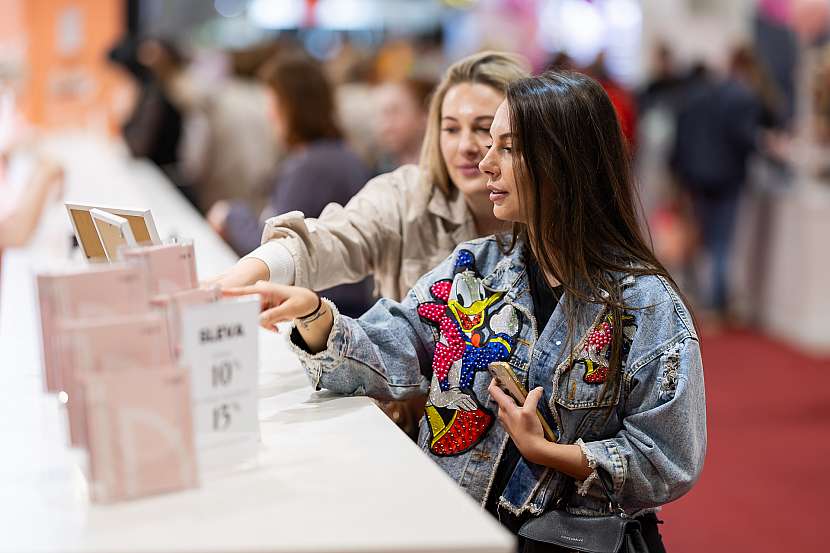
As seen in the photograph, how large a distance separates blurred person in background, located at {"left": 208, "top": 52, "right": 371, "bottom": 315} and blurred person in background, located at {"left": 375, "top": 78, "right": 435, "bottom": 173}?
1.20 ft

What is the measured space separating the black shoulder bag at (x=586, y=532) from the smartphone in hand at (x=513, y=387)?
0.43 ft

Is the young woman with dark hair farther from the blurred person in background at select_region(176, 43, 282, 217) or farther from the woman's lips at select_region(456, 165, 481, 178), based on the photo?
the blurred person in background at select_region(176, 43, 282, 217)

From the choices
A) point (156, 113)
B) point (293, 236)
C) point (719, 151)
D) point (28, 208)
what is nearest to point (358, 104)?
point (156, 113)

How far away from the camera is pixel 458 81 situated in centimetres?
245

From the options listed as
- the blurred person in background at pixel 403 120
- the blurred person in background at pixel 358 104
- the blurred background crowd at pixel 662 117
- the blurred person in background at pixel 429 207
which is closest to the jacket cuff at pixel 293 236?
the blurred person in background at pixel 429 207

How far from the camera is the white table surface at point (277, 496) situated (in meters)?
Answer: 1.33

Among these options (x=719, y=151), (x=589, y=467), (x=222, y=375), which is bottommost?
(x=719, y=151)

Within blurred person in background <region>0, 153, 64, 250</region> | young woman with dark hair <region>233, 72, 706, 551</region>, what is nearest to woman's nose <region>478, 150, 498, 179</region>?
young woman with dark hair <region>233, 72, 706, 551</region>

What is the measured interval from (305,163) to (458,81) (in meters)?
1.39

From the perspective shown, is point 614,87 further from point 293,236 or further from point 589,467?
point 589,467

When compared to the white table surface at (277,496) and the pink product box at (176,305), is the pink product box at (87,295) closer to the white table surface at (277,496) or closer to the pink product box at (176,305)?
the pink product box at (176,305)

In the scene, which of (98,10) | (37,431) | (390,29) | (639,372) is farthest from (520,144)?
(390,29)

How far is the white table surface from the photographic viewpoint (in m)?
1.33

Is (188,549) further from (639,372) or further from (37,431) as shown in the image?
(639,372)
